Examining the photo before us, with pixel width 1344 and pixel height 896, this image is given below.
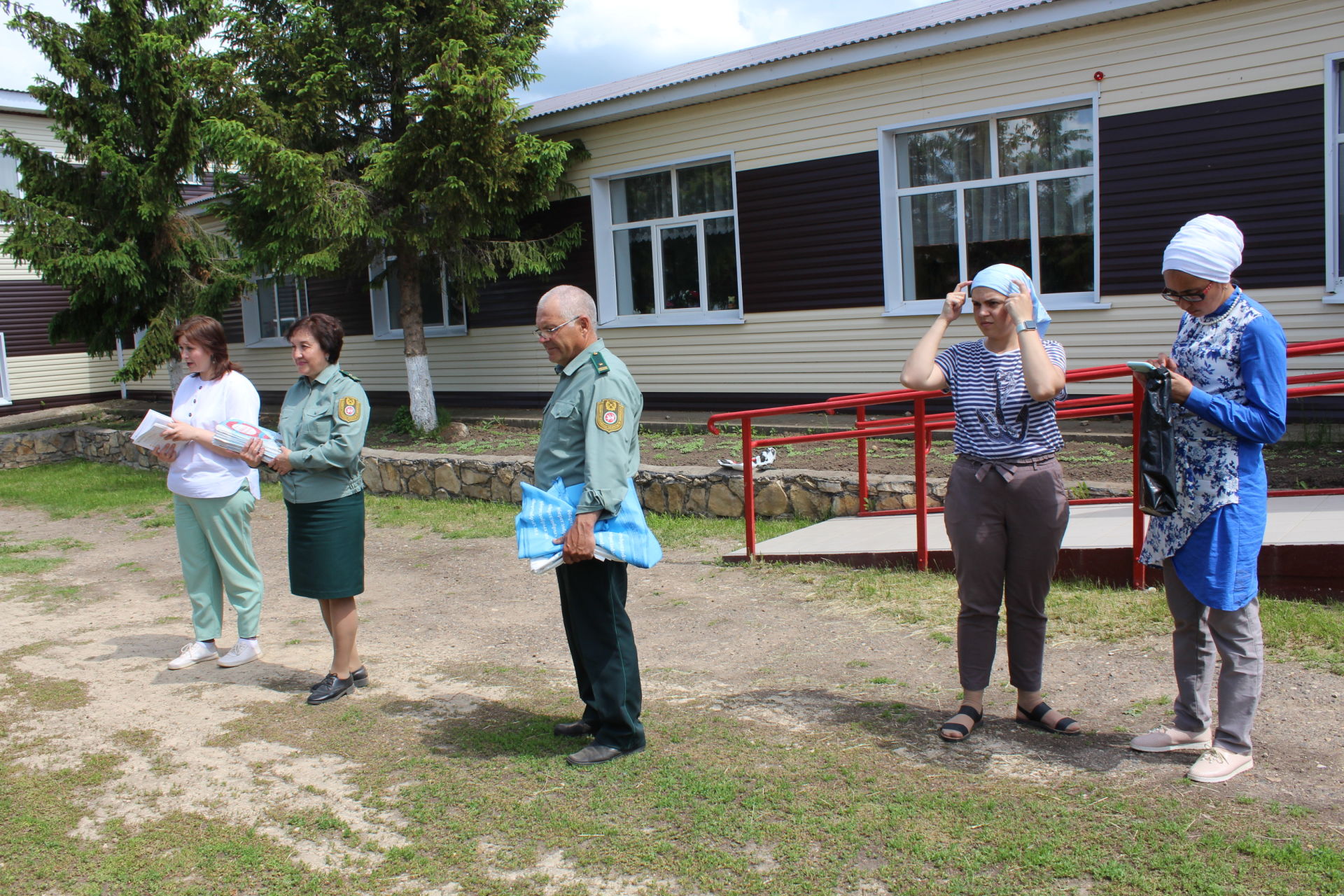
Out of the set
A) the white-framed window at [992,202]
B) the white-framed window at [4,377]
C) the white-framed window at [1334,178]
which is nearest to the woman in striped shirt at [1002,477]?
the white-framed window at [1334,178]

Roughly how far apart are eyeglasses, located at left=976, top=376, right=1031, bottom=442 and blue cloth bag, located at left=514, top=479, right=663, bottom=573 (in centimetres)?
123

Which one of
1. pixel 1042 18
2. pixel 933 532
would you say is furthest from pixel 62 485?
pixel 1042 18

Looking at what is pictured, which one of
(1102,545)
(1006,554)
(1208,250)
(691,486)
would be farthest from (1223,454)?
(691,486)

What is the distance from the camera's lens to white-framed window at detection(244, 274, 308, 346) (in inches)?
766

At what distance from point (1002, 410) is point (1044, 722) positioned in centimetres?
120

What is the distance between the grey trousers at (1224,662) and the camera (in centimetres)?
344

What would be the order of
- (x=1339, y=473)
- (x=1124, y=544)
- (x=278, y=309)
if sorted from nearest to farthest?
(x=1124, y=544) → (x=1339, y=473) → (x=278, y=309)

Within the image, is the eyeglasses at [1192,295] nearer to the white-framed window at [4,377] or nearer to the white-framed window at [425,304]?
the white-framed window at [425,304]

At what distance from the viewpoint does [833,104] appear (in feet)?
38.1

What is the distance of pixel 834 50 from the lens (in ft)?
36.5

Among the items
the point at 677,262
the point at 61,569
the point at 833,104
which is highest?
the point at 833,104

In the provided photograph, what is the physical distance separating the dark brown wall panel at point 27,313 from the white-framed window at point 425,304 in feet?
26.4

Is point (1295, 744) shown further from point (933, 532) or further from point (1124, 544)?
point (933, 532)

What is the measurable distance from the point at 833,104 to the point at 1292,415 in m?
5.56
